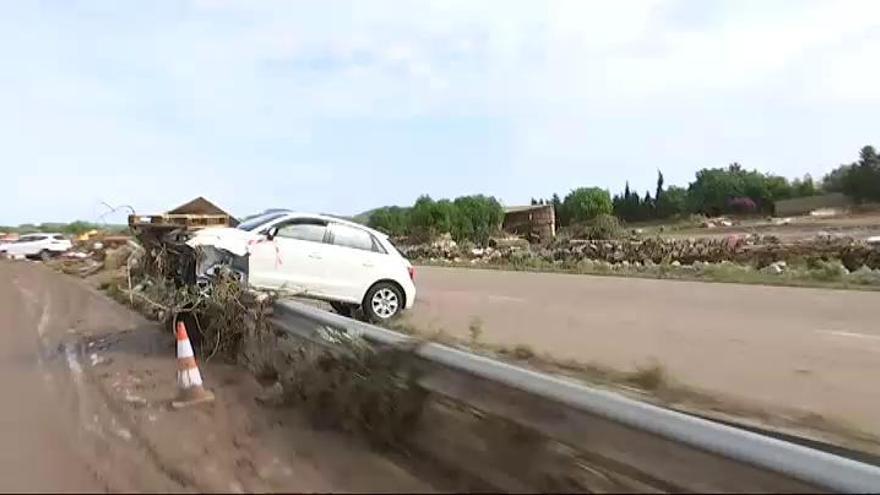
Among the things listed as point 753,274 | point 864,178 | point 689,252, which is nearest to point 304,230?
point 753,274

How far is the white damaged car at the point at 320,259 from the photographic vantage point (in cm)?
1432

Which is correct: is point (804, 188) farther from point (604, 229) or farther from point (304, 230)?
point (304, 230)

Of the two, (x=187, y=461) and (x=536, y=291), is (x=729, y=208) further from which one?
(x=187, y=461)

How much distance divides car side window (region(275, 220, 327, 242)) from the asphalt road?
2149 millimetres

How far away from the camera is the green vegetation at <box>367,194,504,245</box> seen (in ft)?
184

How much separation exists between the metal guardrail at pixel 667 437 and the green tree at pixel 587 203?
63.9 m

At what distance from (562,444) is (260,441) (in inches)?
96.3

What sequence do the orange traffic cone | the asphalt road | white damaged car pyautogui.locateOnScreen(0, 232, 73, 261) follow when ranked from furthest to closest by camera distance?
white damaged car pyautogui.locateOnScreen(0, 232, 73, 261), the asphalt road, the orange traffic cone

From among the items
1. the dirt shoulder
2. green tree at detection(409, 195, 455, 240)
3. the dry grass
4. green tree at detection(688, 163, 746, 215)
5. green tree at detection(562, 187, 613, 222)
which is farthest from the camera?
green tree at detection(688, 163, 746, 215)

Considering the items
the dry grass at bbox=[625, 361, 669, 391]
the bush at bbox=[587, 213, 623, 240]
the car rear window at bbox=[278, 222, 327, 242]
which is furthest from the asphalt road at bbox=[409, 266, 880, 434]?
the bush at bbox=[587, 213, 623, 240]

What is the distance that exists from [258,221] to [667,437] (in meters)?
12.0

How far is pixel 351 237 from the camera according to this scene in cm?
1589

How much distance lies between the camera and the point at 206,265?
13508 mm

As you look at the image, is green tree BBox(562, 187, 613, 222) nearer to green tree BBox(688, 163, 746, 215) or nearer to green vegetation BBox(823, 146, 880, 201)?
green tree BBox(688, 163, 746, 215)
